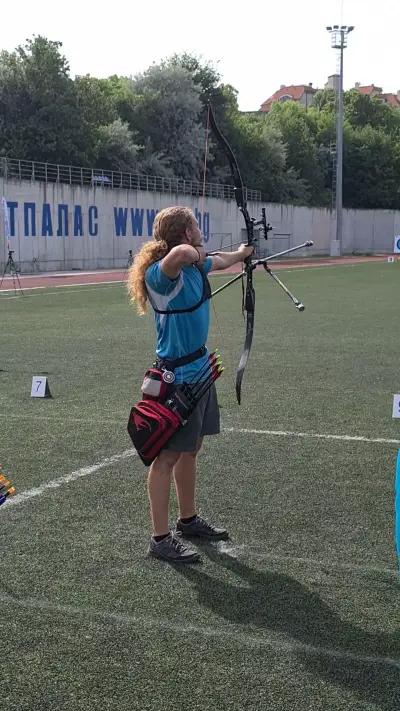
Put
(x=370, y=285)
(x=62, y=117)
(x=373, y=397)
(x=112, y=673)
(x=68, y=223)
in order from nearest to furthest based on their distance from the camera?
(x=112, y=673), (x=373, y=397), (x=370, y=285), (x=68, y=223), (x=62, y=117)

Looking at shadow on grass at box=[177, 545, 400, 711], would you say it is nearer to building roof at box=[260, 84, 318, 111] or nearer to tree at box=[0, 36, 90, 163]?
tree at box=[0, 36, 90, 163]

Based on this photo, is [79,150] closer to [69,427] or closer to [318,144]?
[318,144]

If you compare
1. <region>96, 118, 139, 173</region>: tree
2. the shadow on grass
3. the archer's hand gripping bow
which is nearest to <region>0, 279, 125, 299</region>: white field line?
the archer's hand gripping bow

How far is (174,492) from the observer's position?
19.6 ft

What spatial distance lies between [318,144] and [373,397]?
274 ft

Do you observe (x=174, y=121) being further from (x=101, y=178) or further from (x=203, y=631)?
(x=203, y=631)

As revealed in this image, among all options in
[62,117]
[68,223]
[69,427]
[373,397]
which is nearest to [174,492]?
[69,427]

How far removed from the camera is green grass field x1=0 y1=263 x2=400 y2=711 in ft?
11.2

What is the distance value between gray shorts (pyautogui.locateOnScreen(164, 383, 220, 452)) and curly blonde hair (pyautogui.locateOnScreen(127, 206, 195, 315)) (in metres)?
0.68

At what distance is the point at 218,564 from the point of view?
4.65m

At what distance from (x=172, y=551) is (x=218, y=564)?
245 millimetres

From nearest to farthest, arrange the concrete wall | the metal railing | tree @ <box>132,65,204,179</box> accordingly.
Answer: the concrete wall, the metal railing, tree @ <box>132,65,204,179</box>

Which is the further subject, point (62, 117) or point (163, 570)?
point (62, 117)

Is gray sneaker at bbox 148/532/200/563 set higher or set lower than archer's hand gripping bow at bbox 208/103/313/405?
lower
